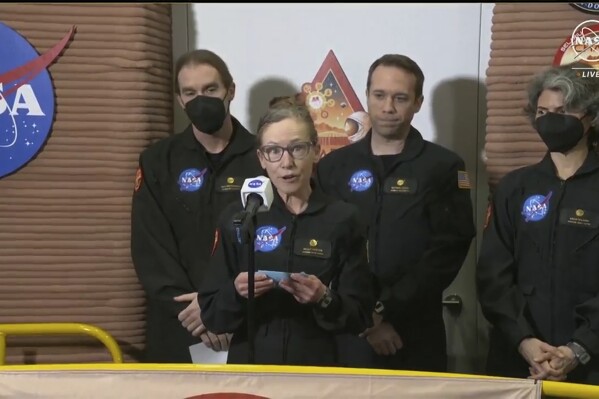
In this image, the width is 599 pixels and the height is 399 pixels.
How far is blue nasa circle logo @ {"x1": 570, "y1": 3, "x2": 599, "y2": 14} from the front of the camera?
2914mm

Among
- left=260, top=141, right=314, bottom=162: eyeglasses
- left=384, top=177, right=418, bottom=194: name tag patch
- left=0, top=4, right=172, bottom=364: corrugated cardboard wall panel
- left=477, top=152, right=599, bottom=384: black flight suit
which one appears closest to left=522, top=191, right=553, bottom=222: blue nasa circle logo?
left=477, top=152, right=599, bottom=384: black flight suit

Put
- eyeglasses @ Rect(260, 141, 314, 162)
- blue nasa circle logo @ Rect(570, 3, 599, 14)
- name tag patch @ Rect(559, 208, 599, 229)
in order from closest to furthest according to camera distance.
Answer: eyeglasses @ Rect(260, 141, 314, 162)
name tag patch @ Rect(559, 208, 599, 229)
blue nasa circle logo @ Rect(570, 3, 599, 14)

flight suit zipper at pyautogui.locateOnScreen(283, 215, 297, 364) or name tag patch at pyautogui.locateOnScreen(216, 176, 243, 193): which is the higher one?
name tag patch at pyautogui.locateOnScreen(216, 176, 243, 193)

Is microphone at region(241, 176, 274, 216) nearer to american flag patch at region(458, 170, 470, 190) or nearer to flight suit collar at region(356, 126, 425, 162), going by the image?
flight suit collar at region(356, 126, 425, 162)

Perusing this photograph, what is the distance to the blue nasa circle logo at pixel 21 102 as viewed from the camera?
304 cm

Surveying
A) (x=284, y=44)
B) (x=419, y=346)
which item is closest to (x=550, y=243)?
(x=419, y=346)

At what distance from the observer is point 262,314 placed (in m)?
2.28

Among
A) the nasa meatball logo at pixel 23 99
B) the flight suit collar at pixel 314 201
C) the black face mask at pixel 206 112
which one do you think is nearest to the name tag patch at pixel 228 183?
the black face mask at pixel 206 112

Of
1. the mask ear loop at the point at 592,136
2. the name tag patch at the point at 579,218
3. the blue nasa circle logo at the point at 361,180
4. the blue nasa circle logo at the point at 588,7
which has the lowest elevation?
the name tag patch at the point at 579,218

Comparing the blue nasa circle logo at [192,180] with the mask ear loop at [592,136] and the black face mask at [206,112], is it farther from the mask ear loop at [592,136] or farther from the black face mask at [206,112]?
the mask ear loop at [592,136]

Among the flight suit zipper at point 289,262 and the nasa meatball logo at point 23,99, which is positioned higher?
the nasa meatball logo at point 23,99

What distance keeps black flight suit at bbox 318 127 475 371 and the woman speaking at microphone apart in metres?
0.41

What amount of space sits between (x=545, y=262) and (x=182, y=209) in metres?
1.33

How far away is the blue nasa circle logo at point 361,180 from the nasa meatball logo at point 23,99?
130 centimetres
